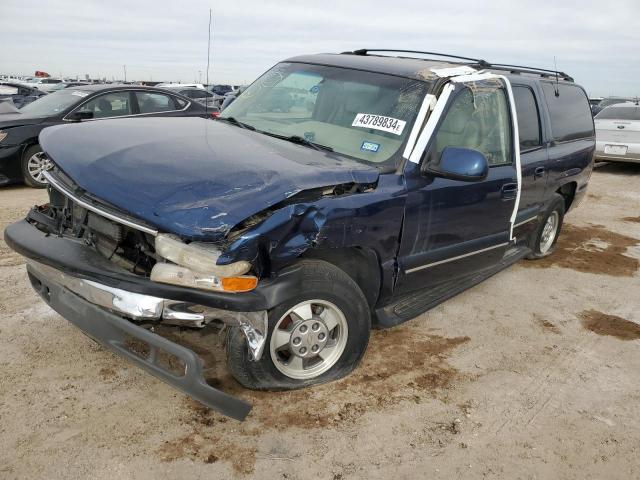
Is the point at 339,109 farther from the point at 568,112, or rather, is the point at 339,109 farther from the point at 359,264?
the point at 568,112

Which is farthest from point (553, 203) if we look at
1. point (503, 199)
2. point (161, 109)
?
point (161, 109)

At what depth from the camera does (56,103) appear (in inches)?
324

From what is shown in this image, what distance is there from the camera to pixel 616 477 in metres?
2.57

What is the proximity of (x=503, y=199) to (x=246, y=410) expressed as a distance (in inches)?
97.3

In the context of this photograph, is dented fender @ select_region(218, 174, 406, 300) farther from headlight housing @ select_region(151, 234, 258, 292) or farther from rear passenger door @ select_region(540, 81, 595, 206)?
rear passenger door @ select_region(540, 81, 595, 206)

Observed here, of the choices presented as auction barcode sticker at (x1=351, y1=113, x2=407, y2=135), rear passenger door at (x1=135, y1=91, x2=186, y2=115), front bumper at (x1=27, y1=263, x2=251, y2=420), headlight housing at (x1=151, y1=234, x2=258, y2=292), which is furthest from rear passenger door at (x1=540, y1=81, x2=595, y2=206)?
rear passenger door at (x1=135, y1=91, x2=186, y2=115)

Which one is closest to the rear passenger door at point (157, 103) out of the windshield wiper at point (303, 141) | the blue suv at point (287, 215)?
the blue suv at point (287, 215)

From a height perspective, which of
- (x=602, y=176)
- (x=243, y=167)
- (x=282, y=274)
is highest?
(x=243, y=167)

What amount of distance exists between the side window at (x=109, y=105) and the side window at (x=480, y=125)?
6.26 meters

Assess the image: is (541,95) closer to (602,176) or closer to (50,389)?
(50,389)

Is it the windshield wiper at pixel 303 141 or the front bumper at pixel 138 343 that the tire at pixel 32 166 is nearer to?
the windshield wiper at pixel 303 141

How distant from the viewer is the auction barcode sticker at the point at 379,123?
3.34 meters

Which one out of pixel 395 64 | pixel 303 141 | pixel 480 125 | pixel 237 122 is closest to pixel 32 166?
pixel 237 122

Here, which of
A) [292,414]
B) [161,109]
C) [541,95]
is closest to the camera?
[292,414]
